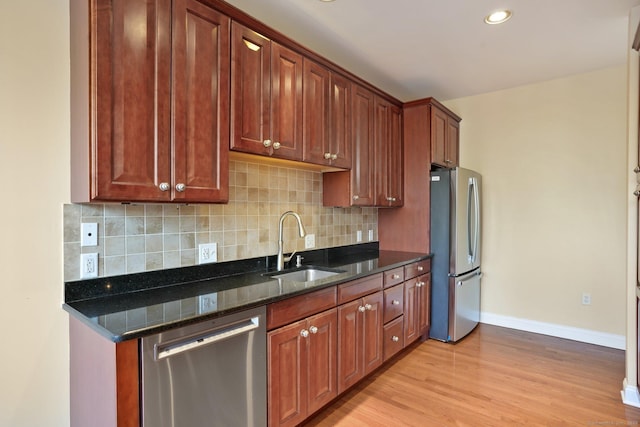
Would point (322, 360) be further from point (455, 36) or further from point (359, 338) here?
point (455, 36)

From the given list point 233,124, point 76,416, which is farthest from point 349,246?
point 76,416

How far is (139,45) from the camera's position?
1.46 metres

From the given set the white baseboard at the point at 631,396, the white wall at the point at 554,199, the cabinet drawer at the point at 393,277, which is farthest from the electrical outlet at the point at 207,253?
the white wall at the point at 554,199

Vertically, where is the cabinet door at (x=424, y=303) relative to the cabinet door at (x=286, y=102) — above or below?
below

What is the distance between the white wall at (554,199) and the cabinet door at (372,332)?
1.96 metres

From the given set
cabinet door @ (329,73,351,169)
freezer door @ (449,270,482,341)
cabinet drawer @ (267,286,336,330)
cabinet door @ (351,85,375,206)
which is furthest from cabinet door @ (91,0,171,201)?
freezer door @ (449,270,482,341)

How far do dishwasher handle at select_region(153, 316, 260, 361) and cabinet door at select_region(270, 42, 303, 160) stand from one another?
100cm

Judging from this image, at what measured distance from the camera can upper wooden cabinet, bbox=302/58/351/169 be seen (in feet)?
7.58

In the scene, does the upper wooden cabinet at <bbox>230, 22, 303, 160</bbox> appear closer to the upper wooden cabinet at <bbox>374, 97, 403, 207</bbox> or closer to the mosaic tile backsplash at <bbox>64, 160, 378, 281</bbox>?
the mosaic tile backsplash at <bbox>64, 160, 378, 281</bbox>

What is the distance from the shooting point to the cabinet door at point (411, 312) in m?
2.92

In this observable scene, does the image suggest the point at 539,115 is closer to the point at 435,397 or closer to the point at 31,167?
the point at 435,397

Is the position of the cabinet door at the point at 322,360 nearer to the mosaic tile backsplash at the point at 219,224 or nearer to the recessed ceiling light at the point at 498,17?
the mosaic tile backsplash at the point at 219,224

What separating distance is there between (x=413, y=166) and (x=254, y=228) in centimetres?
181

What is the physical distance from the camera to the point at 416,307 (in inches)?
121
